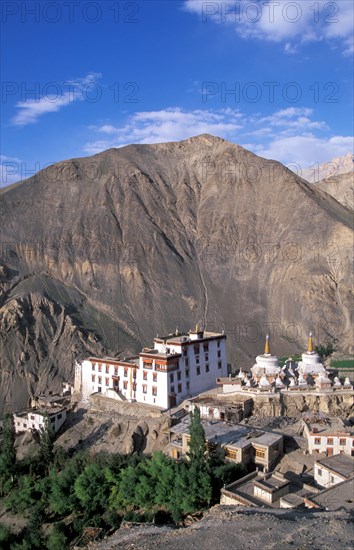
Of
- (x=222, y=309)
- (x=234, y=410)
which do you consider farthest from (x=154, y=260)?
(x=234, y=410)

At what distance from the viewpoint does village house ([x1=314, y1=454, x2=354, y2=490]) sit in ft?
84.2

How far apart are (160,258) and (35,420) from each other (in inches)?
1582

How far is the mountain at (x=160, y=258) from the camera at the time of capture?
207 ft

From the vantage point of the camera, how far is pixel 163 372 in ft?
121

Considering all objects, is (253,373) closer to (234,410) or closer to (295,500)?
(234,410)

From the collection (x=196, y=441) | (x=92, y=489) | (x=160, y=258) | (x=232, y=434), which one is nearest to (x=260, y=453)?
(x=232, y=434)

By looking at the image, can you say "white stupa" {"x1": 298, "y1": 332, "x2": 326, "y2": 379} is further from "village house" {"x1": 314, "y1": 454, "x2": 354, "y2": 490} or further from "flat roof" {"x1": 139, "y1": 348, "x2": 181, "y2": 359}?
"village house" {"x1": 314, "y1": 454, "x2": 354, "y2": 490}

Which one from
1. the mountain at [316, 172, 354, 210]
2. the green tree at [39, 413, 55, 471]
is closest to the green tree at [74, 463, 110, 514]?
the green tree at [39, 413, 55, 471]

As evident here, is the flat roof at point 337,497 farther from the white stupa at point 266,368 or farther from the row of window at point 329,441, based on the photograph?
the white stupa at point 266,368

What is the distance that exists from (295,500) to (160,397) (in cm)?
1602

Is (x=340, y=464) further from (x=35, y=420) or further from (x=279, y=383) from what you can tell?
(x=35, y=420)

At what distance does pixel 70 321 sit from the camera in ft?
209

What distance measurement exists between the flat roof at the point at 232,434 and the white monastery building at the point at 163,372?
4750 mm

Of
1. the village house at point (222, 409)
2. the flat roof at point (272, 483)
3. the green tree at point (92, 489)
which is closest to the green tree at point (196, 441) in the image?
the flat roof at point (272, 483)
